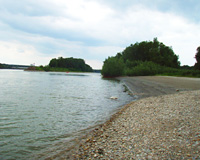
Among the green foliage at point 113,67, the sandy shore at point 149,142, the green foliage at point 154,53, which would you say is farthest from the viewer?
the green foliage at point 154,53

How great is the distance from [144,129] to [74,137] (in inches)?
132

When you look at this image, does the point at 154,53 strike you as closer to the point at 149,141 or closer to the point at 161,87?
the point at 161,87

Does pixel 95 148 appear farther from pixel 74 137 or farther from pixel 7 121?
pixel 7 121

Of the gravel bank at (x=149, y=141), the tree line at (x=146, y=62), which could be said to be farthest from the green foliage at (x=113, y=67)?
the gravel bank at (x=149, y=141)

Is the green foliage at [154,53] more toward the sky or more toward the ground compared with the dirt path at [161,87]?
more toward the sky

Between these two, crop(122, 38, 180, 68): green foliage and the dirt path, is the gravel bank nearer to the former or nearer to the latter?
the dirt path

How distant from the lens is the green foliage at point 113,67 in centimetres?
9525

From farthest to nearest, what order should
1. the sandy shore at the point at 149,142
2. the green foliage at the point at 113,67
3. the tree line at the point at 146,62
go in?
the green foliage at the point at 113,67, the tree line at the point at 146,62, the sandy shore at the point at 149,142

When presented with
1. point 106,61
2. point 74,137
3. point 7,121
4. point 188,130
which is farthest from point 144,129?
point 106,61

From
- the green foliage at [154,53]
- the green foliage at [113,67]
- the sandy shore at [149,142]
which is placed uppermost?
the green foliage at [154,53]

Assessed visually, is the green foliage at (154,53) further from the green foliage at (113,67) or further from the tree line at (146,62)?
the green foliage at (113,67)

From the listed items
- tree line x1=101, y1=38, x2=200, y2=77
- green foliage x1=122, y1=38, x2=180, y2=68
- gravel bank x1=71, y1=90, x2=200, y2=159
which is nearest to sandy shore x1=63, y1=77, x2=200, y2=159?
gravel bank x1=71, y1=90, x2=200, y2=159

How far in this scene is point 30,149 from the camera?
6754mm

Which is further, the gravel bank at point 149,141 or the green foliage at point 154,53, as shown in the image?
the green foliage at point 154,53
